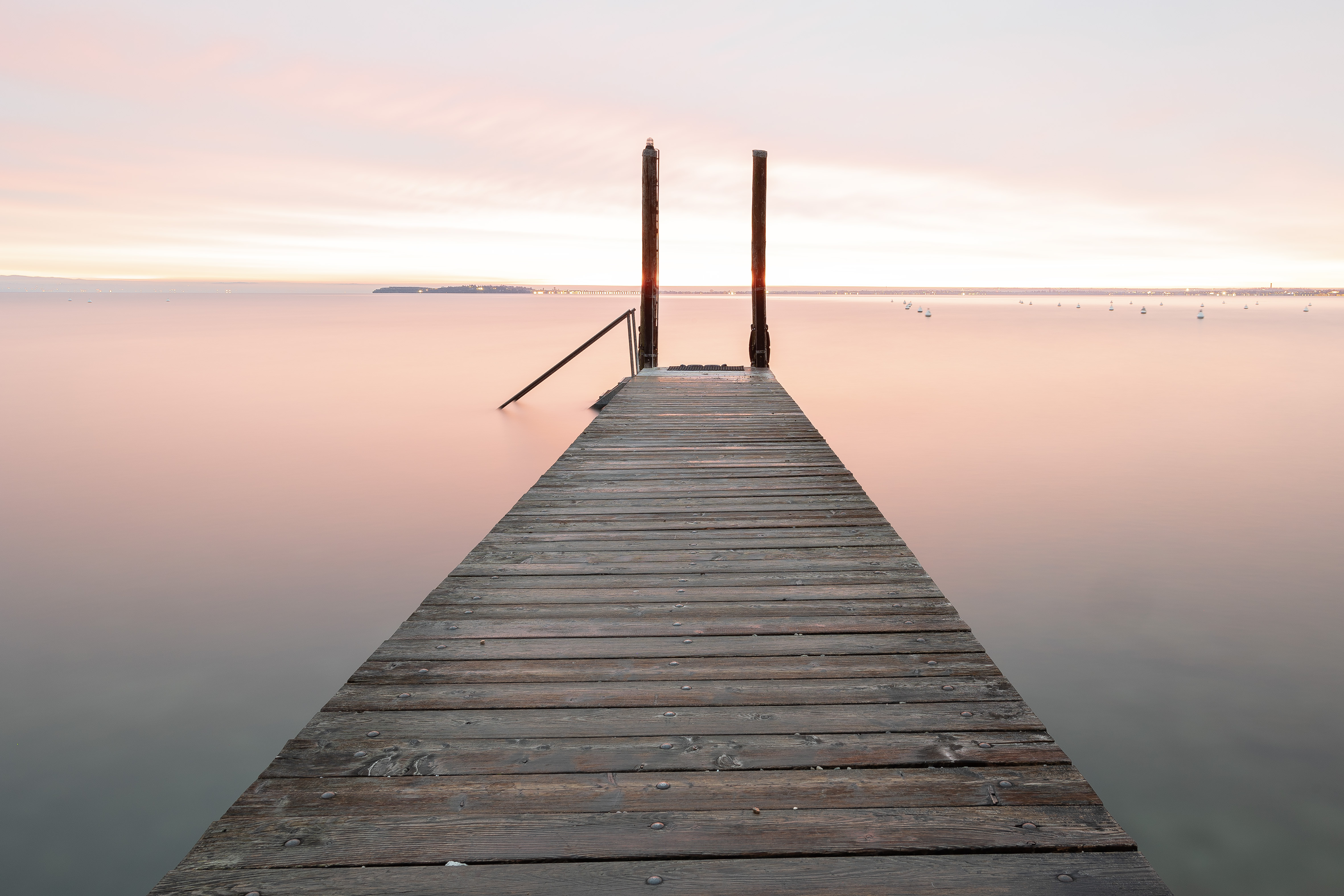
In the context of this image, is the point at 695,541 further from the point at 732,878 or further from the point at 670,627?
the point at 732,878

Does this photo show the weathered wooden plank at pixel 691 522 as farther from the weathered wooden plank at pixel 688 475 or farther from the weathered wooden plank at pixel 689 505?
the weathered wooden plank at pixel 688 475

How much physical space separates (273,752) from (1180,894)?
186 inches

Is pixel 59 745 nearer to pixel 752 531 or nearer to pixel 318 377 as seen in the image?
pixel 752 531

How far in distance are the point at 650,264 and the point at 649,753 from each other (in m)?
12.2

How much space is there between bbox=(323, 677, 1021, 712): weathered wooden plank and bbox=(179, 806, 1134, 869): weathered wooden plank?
0.57 meters

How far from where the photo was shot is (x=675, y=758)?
2365mm

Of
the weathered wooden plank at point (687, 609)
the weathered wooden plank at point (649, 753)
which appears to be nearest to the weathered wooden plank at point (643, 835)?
the weathered wooden plank at point (649, 753)

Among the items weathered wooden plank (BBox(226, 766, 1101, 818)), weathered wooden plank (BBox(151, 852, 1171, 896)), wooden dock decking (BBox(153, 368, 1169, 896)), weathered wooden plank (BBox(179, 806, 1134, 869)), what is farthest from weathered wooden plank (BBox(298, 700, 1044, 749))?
weathered wooden plank (BBox(151, 852, 1171, 896))

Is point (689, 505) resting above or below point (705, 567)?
above

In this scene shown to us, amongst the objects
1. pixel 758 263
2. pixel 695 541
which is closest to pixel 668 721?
pixel 695 541

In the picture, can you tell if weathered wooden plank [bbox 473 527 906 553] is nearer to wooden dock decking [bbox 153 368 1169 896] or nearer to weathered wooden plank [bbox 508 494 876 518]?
wooden dock decking [bbox 153 368 1169 896]

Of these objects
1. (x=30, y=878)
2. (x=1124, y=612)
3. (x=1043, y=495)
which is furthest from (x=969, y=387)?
(x=30, y=878)

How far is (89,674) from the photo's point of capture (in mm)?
5422

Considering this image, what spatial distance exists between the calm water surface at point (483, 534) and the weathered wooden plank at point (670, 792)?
6.58 feet
